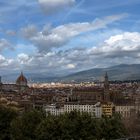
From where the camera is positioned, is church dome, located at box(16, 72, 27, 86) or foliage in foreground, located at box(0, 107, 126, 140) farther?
church dome, located at box(16, 72, 27, 86)

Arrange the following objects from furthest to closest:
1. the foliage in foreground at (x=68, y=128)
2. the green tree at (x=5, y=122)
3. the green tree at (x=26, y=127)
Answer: the green tree at (x=5, y=122) < the green tree at (x=26, y=127) < the foliage in foreground at (x=68, y=128)

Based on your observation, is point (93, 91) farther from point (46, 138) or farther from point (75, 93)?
point (46, 138)

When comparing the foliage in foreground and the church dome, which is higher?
the church dome

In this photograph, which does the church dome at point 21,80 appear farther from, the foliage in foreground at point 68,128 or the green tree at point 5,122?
the foliage in foreground at point 68,128

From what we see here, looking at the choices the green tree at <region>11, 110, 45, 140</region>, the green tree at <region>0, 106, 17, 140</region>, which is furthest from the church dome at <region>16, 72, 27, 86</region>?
the green tree at <region>11, 110, 45, 140</region>

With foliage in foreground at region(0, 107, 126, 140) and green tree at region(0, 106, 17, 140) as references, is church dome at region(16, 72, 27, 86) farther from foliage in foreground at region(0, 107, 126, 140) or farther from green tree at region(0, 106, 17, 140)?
foliage in foreground at region(0, 107, 126, 140)

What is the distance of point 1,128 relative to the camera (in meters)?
31.4

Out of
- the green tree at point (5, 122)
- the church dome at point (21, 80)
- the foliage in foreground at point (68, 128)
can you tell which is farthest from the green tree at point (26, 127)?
the church dome at point (21, 80)

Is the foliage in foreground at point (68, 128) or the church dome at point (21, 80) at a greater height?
the church dome at point (21, 80)

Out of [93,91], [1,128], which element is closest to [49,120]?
[1,128]

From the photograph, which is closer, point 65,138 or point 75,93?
point 65,138

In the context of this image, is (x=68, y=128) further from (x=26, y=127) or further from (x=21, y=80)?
(x=21, y=80)

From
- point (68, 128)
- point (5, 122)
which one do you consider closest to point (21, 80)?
point (5, 122)

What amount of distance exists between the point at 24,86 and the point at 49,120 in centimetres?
12859
